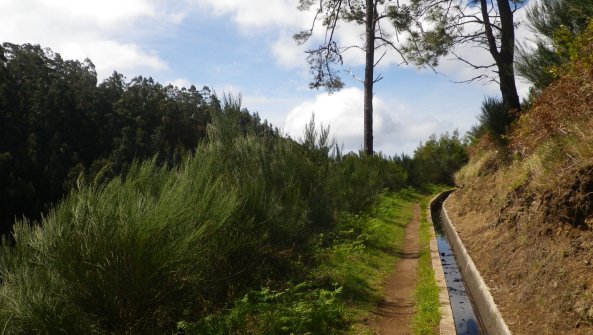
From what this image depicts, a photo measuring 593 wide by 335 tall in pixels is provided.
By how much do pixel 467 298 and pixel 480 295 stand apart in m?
0.84

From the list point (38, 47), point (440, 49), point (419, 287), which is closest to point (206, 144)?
point (419, 287)

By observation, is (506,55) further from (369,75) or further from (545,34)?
(369,75)

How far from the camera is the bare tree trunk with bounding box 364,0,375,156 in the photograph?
2016cm

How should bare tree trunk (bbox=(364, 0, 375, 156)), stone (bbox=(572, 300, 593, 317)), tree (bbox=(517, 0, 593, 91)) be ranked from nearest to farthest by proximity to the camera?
1. stone (bbox=(572, 300, 593, 317))
2. tree (bbox=(517, 0, 593, 91))
3. bare tree trunk (bbox=(364, 0, 375, 156))

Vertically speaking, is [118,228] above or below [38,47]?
below

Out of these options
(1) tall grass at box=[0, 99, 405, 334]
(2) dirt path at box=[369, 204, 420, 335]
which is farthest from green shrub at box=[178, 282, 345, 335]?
(2) dirt path at box=[369, 204, 420, 335]

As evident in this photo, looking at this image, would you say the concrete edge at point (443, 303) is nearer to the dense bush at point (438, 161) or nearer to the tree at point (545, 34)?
the tree at point (545, 34)

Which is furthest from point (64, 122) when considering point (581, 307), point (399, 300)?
point (581, 307)

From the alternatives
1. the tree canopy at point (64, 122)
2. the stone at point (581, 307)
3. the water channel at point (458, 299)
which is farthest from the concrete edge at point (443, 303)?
the tree canopy at point (64, 122)

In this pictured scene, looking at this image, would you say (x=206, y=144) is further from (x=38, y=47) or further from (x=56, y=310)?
(x=38, y=47)

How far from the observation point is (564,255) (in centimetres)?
556

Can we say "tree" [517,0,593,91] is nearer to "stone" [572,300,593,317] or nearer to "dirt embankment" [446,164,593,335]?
"dirt embankment" [446,164,593,335]

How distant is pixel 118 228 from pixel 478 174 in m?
12.2

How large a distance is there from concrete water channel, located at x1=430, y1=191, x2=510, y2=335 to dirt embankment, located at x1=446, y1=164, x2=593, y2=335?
0.41 ft
